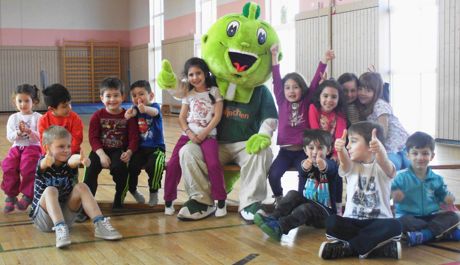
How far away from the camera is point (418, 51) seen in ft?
30.9

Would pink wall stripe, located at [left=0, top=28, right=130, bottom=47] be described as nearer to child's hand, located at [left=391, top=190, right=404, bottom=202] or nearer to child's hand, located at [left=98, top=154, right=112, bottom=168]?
child's hand, located at [left=98, top=154, right=112, bottom=168]

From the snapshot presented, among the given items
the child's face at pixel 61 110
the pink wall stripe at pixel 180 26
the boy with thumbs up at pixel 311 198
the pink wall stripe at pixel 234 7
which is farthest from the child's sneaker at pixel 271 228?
the pink wall stripe at pixel 180 26

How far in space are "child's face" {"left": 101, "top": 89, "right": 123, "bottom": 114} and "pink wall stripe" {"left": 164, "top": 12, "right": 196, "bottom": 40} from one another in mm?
11296

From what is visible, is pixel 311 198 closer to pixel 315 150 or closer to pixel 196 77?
pixel 315 150

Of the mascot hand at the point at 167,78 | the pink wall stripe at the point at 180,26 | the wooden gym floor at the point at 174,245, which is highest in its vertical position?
the pink wall stripe at the point at 180,26

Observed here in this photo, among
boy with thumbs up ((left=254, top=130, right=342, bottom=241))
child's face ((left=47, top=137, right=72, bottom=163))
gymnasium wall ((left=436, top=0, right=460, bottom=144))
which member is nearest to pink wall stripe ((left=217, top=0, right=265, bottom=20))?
gymnasium wall ((left=436, top=0, right=460, bottom=144))

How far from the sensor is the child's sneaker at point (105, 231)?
11.2ft

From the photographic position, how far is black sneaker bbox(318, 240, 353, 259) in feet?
9.86

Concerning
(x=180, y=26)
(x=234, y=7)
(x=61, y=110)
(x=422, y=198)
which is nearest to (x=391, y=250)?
(x=422, y=198)

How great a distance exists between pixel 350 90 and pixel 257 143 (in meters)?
0.71

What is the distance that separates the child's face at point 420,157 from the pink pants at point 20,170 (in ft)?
8.30

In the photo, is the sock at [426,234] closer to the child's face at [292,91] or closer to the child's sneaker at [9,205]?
Answer: the child's face at [292,91]

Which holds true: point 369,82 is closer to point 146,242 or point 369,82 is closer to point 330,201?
point 330,201

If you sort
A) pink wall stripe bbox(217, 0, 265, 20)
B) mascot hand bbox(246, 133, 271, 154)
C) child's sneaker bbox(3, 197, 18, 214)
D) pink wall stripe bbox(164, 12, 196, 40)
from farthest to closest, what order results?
pink wall stripe bbox(164, 12, 196, 40) < pink wall stripe bbox(217, 0, 265, 20) < child's sneaker bbox(3, 197, 18, 214) < mascot hand bbox(246, 133, 271, 154)
